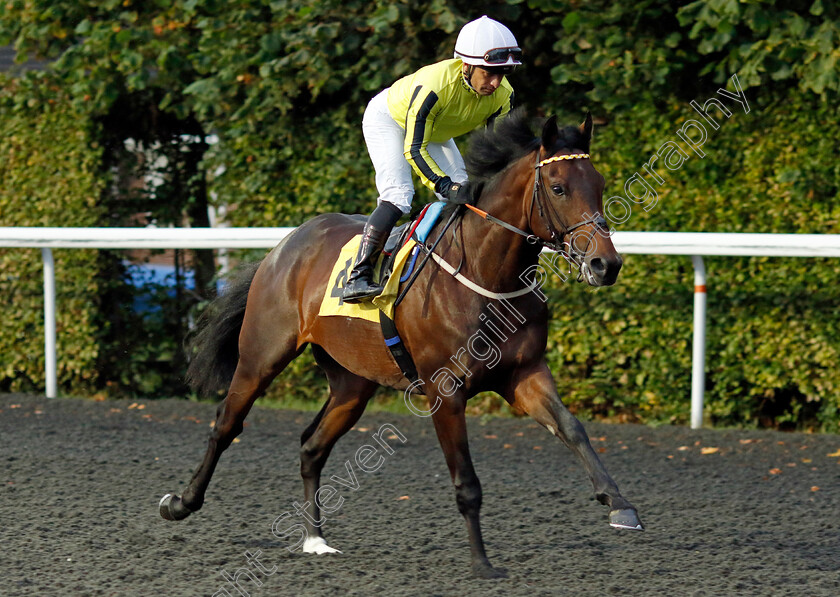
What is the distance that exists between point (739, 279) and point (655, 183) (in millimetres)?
794

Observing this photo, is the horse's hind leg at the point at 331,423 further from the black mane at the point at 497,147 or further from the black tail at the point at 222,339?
the black mane at the point at 497,147

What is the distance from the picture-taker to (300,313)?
15.8 ft

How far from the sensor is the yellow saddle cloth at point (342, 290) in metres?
4.32

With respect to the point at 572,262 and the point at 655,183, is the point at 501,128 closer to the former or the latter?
the point at 572,262

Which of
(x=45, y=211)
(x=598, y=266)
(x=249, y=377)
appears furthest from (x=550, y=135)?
(x=45, y=211)

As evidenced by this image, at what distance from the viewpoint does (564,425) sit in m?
3.88

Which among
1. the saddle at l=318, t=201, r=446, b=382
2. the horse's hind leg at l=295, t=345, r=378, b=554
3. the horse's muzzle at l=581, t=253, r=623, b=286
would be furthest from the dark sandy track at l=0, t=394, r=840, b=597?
the horse's muzzle at l=581, t=253, r=623, b=286

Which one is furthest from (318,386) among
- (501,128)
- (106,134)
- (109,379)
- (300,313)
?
(501,128)

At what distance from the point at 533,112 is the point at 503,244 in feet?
11.1

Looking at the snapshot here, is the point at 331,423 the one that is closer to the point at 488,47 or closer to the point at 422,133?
the point at 422,133

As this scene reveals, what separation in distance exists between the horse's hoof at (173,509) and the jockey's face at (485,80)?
7.20 ft

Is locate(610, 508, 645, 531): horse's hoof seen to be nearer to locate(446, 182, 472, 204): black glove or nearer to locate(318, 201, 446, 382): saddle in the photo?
locate(318, 201, 446, 382): saddle

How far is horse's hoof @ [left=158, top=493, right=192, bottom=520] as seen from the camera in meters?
4.72

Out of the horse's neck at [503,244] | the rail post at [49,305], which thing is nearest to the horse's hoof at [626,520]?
the horse's neck at [503,244]
